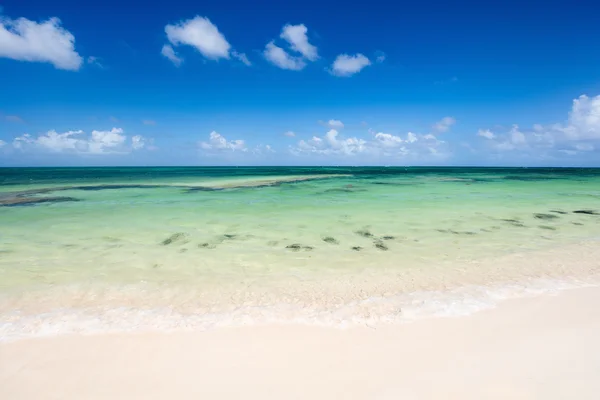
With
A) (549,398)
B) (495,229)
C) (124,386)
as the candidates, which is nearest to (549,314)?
(549,398)

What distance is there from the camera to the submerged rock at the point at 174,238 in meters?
9.94

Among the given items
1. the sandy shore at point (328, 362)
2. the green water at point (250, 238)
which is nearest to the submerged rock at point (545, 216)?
the green water at point (250, 238)

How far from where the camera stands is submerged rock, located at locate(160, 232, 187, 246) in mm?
9938

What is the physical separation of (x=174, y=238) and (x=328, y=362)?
8.00 m

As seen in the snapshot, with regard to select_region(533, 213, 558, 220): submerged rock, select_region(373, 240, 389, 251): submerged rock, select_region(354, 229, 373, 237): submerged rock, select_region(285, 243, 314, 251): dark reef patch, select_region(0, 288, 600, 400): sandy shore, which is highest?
select_region(533, 213, 558, 220): submerged rock

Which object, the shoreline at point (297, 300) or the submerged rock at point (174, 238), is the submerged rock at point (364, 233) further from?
the submerged rock at point (174, 238)

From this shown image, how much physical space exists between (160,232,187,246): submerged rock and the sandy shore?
5601 millimetres

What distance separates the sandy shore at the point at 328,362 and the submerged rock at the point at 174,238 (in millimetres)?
5601

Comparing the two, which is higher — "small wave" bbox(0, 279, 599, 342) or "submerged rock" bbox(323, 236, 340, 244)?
"submerged rock" bbox(323, 236, 340, 244)

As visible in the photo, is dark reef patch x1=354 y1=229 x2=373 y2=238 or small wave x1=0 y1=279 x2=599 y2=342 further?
dark reef patch x1=354 y1=229 x2=373 y2=238

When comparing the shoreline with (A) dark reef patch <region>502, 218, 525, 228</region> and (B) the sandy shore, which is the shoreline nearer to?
(B) the sandy shore

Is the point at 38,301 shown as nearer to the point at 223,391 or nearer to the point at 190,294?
the point at 190,294

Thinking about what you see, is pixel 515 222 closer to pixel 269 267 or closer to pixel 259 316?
pixel 269 267

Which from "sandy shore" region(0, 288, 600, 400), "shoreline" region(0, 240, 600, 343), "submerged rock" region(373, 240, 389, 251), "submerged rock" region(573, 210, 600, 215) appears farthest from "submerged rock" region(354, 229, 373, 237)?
"submerged rock" region(573, 210, 600, 215)
